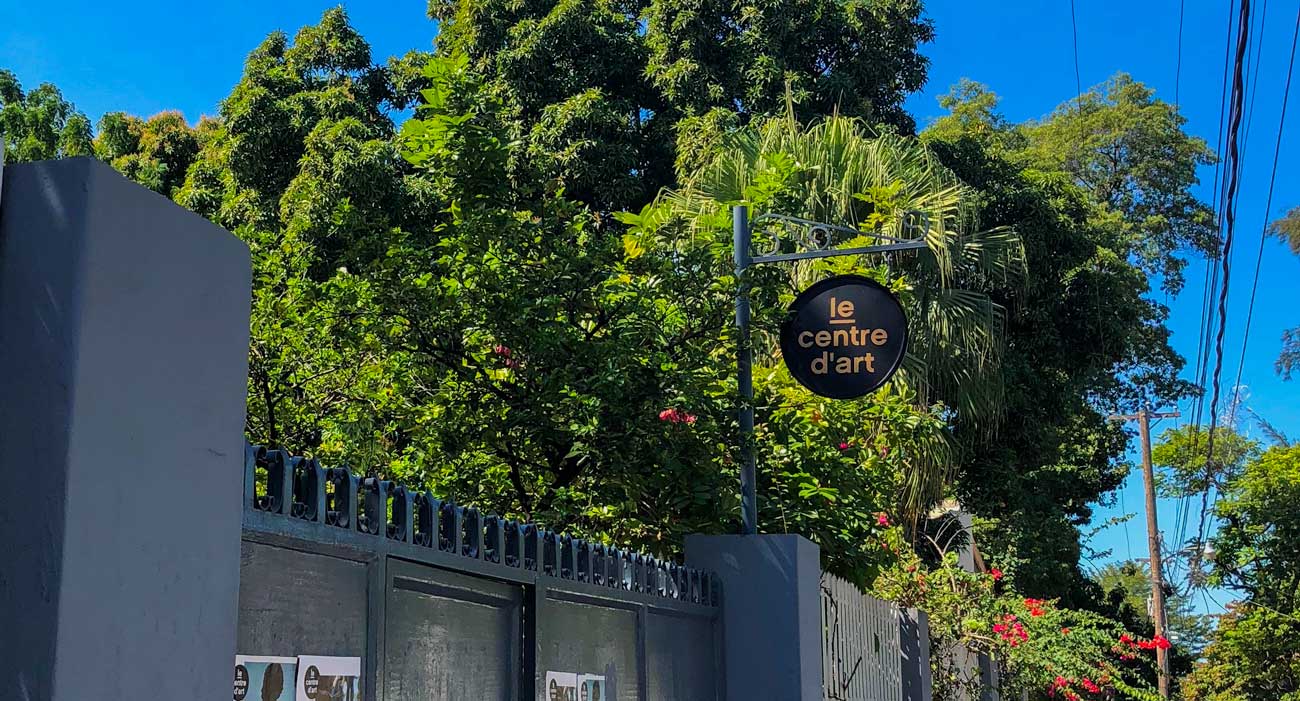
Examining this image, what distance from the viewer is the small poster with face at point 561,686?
4879 mm

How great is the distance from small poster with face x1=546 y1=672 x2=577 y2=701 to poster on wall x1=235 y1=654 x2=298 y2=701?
168 centimetres

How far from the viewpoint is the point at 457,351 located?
25.7 feet

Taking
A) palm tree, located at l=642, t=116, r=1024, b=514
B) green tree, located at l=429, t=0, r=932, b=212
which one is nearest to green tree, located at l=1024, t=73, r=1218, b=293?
green tree, located at l=429, t=0, r=932, b=212

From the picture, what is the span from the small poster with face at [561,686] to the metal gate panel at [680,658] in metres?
0.79

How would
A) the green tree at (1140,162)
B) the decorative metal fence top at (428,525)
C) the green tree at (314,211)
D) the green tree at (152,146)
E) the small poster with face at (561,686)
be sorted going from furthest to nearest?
the green tree at (1140,162)
the green tree at (152,146)
the green tree at (314,211)
the small poster with face at (561,686)
the decorative metal fence top at (428,525)

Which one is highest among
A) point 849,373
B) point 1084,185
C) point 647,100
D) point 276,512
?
point 1084,185

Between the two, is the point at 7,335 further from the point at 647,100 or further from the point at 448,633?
the point at 647,100

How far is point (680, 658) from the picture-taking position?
6293 mm

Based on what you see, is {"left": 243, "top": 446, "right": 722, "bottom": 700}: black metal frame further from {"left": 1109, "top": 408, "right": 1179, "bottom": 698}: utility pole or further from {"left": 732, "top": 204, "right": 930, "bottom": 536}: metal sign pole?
{"left": 1109, "top": 408, "right": 1179, "bottom": 698}: utility pole

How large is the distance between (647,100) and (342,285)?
685 inches

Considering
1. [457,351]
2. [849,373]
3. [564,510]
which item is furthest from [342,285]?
[849,373]

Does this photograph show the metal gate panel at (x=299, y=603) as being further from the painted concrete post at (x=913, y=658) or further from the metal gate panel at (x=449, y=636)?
the painted concrete post at (x=913, y=658)

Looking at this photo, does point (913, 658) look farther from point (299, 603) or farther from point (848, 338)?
point (299, 603)

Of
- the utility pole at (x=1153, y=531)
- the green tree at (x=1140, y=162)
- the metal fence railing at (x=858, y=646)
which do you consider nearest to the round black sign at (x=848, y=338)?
the metal fence railing at (x=858, y=646)
